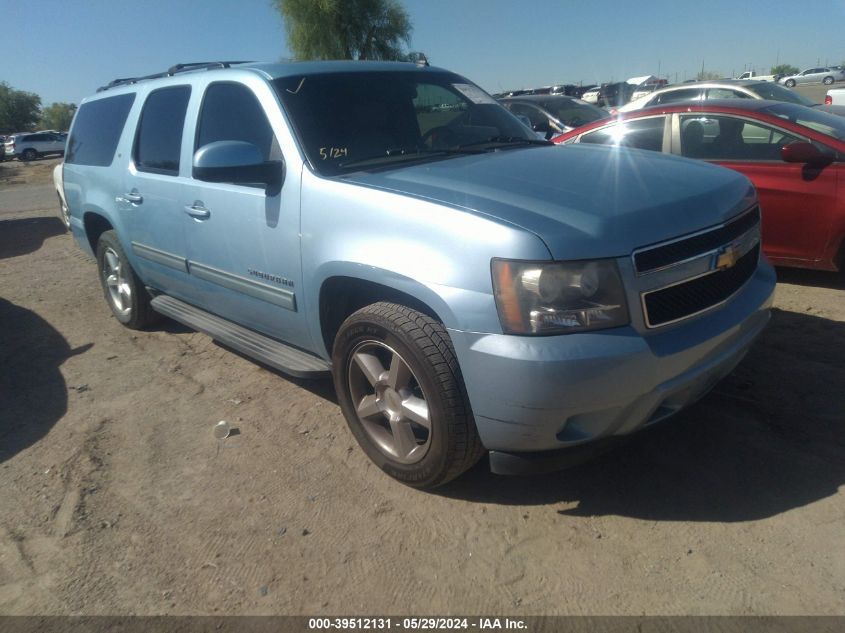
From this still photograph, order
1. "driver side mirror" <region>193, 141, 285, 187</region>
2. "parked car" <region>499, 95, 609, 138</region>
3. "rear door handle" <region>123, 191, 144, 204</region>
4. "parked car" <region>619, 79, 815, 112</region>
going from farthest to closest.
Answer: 1. "parked car" <region>499, 95, 609, 138</region>
2. "parked car" <region>619, 79, 815, 112</region>
3. "rear door handle" <region>123, 191, 144, 204</region>
4. "driver side mirror" <region>193, 141, 285, 187</region>

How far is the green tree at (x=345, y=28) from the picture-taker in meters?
34.7

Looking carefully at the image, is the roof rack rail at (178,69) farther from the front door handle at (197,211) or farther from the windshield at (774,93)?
the windshield at (774,93)

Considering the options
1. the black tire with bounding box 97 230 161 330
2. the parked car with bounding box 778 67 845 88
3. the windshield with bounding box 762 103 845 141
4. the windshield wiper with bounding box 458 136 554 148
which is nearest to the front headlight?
the windshield wiper with bounding box 458 136 554 148

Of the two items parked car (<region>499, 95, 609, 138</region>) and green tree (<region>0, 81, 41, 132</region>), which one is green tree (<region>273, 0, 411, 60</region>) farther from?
green tree (<region>0, 81, 41, 132</region>)

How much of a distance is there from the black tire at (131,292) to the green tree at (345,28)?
105 ft

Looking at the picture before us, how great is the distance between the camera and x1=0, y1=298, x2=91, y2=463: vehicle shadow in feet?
12.4

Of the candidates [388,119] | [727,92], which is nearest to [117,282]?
[388,119]

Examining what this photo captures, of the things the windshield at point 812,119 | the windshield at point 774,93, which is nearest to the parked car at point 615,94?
the windshield at point 774,93

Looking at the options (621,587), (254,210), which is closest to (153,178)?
(254,210)

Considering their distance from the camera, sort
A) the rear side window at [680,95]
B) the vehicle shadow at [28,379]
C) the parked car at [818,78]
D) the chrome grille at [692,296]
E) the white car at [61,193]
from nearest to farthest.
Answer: the chrome grille at [692,296], the vehicle shadow at [28,379], the white car at [61,193], the rear side window at [680,95], the parked car at [818,78]

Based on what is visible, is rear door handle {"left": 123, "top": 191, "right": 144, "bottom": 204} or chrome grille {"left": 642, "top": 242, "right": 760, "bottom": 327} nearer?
chrome grille {"left": 642, "top": 242, "right": 760, "bottom": 327}

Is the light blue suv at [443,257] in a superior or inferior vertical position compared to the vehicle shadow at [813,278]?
superior

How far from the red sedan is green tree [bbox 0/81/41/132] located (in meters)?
80.0

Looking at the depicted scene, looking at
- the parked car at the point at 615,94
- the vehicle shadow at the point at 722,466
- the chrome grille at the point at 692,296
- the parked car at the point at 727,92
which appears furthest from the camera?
the parked car at the point at 615,94
